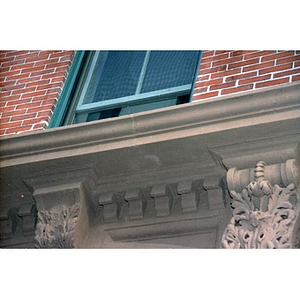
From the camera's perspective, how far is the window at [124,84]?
23.5 ft

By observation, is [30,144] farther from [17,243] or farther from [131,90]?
[131,90]

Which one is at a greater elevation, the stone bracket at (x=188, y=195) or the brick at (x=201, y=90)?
the brick at (x=201, y=90)

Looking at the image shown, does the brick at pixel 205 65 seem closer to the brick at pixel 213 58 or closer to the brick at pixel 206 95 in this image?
the brick at pixel 213 58

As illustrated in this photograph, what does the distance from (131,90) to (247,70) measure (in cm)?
132

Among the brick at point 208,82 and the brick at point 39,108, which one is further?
the brick at point 39,108

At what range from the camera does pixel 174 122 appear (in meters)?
5.91

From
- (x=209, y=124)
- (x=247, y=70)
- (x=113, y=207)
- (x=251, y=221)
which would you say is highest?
(x=247, y=70)

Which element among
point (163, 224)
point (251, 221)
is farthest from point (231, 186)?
point (163, 224)

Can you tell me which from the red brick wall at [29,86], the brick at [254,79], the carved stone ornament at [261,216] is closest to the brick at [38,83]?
the red brick wall at [29,86]

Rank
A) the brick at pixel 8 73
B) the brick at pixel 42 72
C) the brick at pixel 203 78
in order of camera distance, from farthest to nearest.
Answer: the brick at pixel 8 73 < the brick at pixel 42 72 < the brick at pixel 203 78

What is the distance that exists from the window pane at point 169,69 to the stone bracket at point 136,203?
56.5 inches

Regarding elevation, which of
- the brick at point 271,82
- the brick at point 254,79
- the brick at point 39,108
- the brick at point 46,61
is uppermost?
the brick at point 46,61

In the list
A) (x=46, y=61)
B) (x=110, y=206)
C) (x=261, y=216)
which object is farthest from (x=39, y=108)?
(x=261, y=216)

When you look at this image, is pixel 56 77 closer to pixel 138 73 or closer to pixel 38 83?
pixel 38 83
